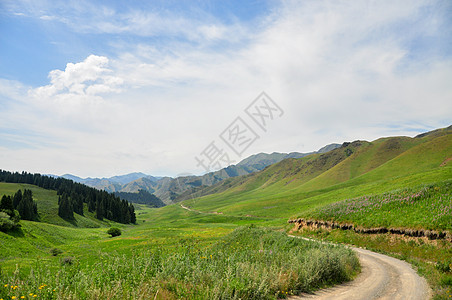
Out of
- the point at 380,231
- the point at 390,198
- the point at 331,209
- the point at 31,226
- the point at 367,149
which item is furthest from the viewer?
the point at 367,149

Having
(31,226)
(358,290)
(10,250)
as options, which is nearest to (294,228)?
(358,290)

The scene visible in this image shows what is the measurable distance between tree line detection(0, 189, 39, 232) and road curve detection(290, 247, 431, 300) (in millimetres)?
53236

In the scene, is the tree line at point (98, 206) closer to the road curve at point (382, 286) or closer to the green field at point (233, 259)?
the green field at point (233, 259)

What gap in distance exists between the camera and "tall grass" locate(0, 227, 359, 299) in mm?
8273

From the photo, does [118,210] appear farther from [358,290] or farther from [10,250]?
[358,290]

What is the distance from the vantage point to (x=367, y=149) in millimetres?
167750

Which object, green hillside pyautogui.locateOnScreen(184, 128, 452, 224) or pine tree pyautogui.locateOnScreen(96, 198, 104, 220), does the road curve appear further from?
pine tree pyautogui.locateOnScreen(96, 198, 104, 220)

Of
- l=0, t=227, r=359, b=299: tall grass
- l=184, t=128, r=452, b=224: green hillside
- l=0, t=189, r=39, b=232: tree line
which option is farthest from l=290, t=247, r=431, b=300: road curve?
l=0, t=189, r=39, b=232: tree line

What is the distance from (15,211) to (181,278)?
306 feet

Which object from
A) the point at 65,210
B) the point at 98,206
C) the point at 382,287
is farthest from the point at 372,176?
the point at 98,206

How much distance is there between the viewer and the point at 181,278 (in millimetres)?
10828

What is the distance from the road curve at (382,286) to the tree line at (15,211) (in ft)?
175

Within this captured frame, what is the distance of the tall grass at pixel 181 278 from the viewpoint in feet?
27.1

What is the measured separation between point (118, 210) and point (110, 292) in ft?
451
